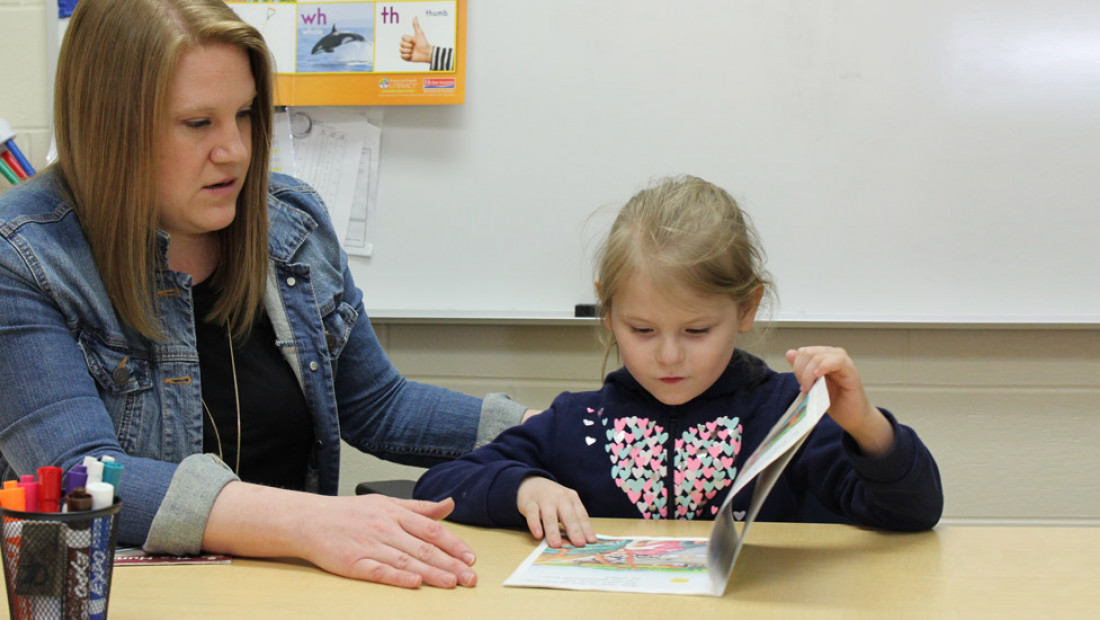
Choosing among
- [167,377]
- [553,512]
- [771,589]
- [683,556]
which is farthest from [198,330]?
[771,589]

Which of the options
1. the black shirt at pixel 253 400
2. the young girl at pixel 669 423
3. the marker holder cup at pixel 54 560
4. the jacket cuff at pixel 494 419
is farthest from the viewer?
the jacket cuff at pixel 494 419

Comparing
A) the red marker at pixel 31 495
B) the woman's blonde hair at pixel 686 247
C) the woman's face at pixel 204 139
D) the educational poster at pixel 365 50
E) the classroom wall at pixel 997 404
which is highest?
the educational poster at pixel 365 50

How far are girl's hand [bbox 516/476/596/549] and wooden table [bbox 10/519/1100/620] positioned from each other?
3cm

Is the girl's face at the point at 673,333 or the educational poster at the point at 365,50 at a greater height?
the educational poster at the point at 365,50

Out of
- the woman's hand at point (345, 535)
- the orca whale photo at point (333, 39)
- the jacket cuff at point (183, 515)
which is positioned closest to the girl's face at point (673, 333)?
the woman's hand at point (345, 535)

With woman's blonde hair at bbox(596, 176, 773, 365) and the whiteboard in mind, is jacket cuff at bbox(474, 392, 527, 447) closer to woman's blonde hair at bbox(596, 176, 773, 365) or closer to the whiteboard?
woman's blonde hair at bbox(596, 176, 773, 365)

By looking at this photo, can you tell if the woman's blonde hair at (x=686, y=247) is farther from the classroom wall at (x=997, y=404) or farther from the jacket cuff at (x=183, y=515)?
the classroom wall at (x=997, y=404)

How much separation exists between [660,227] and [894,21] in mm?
948

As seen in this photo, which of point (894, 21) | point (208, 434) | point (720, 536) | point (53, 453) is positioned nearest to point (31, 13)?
point (208, 434)

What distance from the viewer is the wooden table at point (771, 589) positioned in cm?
79

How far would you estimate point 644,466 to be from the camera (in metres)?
1.18

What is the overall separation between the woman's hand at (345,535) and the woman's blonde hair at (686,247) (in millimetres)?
361

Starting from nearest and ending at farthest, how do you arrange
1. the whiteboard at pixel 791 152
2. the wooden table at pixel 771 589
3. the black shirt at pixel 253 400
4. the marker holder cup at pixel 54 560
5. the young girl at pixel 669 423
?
the marker holder cup at pixel 54 560 < the wooden table at pixel 771 589 < the young girl at pixel 669 423 < the black shirt at pixel 253 400 < the whiteboard at pixel 791 152

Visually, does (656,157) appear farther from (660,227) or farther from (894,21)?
(660,227)
